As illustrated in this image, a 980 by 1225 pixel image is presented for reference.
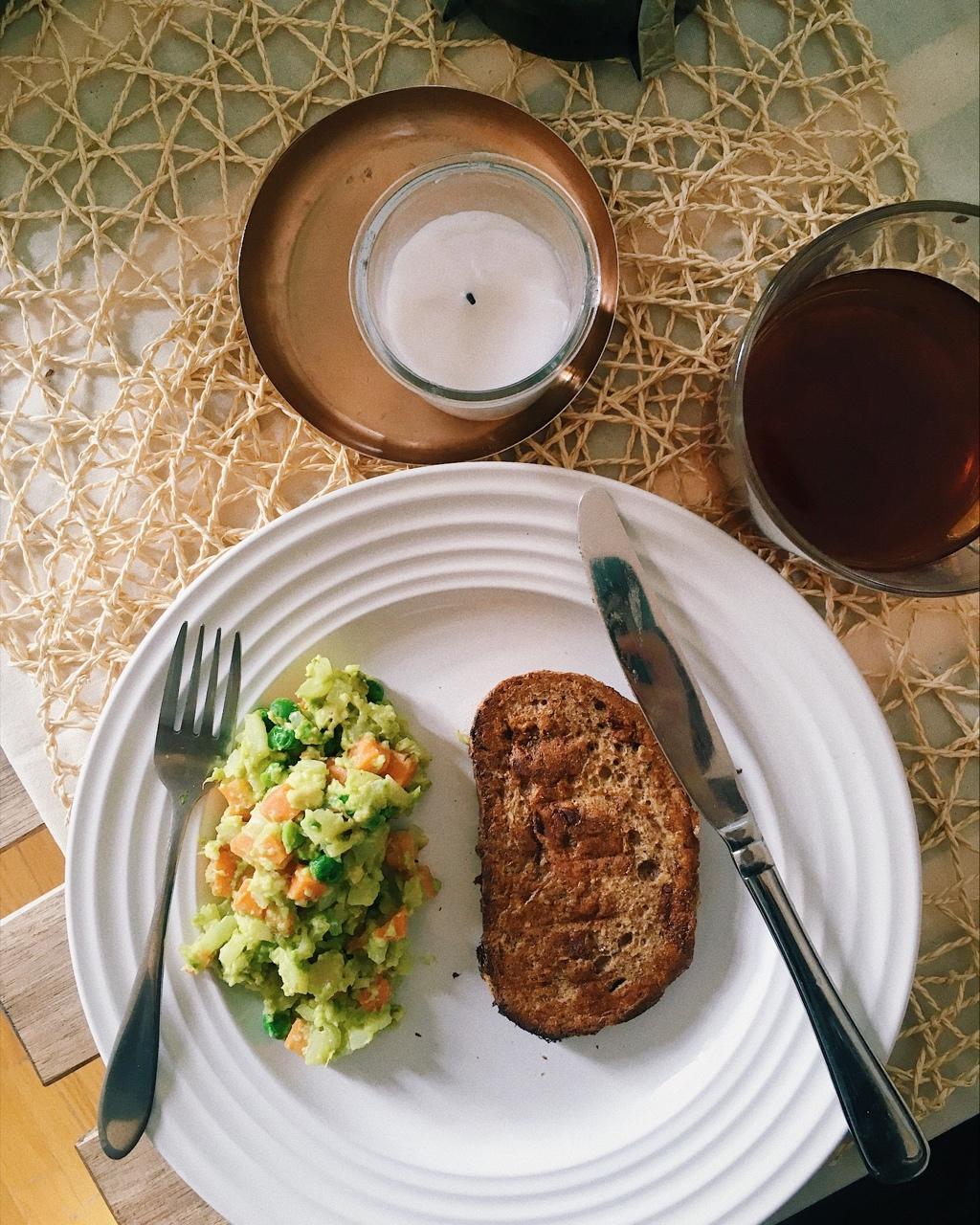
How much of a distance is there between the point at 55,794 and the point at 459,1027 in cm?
67

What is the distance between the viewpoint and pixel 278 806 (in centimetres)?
112

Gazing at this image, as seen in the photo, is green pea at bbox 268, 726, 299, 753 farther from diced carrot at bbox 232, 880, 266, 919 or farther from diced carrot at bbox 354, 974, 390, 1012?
diced carrot at bbox 354, 974, 390, 1012

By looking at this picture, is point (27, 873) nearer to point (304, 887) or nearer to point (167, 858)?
point (167, 858)

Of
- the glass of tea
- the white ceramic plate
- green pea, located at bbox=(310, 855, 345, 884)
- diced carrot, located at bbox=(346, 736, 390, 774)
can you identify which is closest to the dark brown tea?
the glass of tea

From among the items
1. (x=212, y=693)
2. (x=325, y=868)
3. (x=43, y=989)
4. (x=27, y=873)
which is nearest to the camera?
(x=325, y=868)

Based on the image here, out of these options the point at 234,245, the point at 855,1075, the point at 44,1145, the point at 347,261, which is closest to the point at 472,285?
the point at 347,261

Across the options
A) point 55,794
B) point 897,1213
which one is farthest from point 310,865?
point 897,1213

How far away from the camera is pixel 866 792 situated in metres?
1.21

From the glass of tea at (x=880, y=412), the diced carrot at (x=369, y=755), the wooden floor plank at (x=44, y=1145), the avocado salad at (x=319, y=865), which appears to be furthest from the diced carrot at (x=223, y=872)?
the glass of tea at (x=880, y=412)

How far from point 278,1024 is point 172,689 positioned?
465mm

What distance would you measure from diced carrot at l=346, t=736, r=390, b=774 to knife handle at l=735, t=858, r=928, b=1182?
1.75 feet

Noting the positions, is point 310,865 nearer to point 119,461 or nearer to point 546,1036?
point 546,1036

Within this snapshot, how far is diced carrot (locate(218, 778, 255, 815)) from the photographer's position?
117 centimetres

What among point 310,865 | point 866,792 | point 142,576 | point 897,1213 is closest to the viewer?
point 310,865
